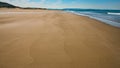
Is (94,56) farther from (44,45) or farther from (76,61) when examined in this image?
(44,45)

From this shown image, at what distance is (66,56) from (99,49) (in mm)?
1153

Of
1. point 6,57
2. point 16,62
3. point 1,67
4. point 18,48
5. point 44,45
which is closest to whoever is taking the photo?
point 1,67

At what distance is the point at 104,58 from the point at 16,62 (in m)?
2.07

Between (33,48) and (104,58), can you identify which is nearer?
(104,58)

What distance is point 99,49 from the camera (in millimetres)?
3611

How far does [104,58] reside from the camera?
3.02 metres

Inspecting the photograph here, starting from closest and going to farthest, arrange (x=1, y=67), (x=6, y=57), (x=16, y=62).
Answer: (x=1, y=67) → (x=16, y=62) → (x=6, y=57)

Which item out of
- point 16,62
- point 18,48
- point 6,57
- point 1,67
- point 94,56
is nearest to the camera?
point 1,67

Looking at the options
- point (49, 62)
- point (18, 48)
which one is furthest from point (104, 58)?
point (18, 48)

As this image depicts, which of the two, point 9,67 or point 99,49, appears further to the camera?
point 99,49

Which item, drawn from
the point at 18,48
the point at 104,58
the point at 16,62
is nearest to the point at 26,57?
the point at 16,62

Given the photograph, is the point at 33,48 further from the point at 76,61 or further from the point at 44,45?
the point at 76,61

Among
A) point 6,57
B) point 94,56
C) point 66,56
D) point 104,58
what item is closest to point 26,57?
point 6,57

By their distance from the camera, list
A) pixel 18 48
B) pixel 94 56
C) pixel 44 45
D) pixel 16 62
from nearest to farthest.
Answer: pixel 16 62 < pixel 94 56 < pixel 18 48 < pixel 44 45
